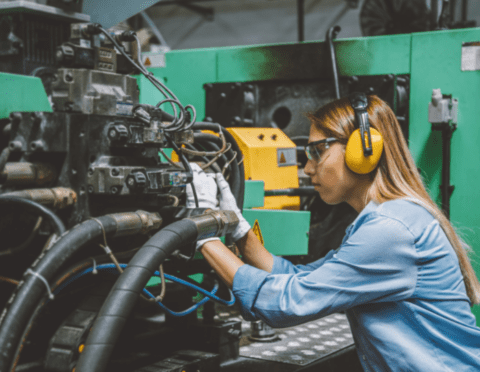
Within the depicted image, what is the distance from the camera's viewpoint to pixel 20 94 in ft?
4.65

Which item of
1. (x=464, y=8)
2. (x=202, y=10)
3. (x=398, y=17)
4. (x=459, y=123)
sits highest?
(x=202, y=10)

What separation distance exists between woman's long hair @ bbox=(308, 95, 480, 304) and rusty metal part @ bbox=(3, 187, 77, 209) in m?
0.59

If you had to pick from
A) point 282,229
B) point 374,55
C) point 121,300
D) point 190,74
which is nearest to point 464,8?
point 374,55

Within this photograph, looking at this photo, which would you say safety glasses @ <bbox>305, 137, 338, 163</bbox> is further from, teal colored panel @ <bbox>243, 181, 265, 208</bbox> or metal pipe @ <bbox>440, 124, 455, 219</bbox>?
metal pipe @ <bbox>440, 124, 455, 219</bbox>

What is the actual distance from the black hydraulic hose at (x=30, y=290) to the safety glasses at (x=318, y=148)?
20.8 inches

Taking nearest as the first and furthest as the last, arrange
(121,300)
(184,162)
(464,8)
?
(121,300)
(184,162)
(464,8)

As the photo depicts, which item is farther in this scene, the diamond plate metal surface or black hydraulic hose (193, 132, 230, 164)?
the diamond plate metal surface

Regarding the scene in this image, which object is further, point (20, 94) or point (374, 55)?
point (374, 55)

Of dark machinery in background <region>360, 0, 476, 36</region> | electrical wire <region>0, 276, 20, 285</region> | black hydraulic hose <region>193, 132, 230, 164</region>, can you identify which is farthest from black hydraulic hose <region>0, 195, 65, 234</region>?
dark machinery in background <region>360, 0, 476, 36</region>

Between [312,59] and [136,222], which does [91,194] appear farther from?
[312,59]

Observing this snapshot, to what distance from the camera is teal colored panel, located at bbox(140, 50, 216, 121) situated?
2.83 metres

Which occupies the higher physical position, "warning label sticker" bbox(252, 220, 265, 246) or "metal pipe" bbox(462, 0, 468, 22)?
"metal pipe" bbox(462, 0, 468, 22)

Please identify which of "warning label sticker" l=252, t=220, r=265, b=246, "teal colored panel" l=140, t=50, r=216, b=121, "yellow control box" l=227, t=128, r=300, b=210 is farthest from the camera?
"teal colored panel" l=140, t=50, r=216, b=121

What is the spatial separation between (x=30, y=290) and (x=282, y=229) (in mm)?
982
